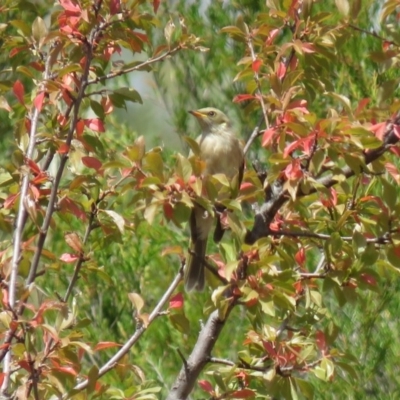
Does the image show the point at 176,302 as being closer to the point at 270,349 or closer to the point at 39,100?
the point at 270,349

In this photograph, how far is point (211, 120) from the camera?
4.30 metres

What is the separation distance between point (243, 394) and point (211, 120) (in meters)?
2.06

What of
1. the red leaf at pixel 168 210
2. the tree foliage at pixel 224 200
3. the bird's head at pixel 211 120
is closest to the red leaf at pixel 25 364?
the tree foliage at pixel 224 200

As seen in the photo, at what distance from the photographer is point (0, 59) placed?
18.5 feet

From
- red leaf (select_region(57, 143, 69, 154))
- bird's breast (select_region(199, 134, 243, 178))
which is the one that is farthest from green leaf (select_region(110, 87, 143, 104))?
bird's breast (select_region(199, 134, 243, 178))

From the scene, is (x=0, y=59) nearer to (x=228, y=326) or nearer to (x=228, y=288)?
(x=228, y=326)

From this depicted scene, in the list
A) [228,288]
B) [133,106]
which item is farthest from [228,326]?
[133,106]

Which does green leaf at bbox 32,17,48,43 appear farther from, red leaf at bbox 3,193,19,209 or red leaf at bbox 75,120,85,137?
red leaf at bbox 3,193,19,209

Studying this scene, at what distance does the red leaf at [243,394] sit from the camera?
2.45 metres

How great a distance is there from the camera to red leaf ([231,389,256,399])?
96.4 inches

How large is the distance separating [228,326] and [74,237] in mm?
2162

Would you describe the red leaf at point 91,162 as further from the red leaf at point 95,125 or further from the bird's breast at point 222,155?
the bird's breast at point 222,155

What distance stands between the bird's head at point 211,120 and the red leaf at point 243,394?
1.95 m

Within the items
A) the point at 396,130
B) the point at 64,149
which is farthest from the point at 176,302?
the point at 396,130
